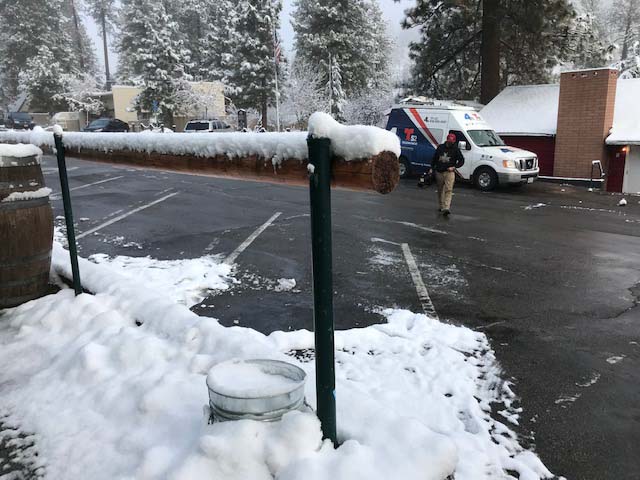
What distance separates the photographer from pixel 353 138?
2.05m

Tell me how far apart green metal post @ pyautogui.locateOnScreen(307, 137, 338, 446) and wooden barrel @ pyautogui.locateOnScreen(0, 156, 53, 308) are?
3330mm

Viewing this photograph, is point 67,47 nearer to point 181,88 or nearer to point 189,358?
point 181,88

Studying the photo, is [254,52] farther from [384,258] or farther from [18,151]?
[18,151]

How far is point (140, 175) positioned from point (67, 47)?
44.5 metres

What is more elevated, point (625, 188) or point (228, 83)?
point (228, 83)

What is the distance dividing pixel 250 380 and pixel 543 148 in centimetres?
2021

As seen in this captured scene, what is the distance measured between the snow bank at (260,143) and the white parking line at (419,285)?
3.21m

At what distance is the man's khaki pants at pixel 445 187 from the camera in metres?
11.1

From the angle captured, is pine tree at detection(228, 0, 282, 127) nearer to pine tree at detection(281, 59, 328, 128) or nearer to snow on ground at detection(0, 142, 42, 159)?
pine tree at detection(281, 59, 328, 128)

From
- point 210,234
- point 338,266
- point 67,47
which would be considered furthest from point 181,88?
point 338,266

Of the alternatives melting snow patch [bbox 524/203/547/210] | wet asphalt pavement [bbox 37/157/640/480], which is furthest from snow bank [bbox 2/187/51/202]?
melting snow patch [bbox 524/203/547/210]

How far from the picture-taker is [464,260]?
759cm

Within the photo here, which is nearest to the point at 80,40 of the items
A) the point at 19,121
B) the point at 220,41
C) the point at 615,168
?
the point at 19,121

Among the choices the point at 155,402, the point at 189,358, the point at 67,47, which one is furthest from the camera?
the point at 67,47
